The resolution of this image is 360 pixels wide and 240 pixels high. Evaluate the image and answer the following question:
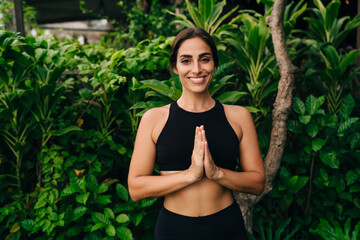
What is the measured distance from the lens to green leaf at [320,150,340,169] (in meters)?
2.47

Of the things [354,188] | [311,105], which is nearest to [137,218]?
[311,105]

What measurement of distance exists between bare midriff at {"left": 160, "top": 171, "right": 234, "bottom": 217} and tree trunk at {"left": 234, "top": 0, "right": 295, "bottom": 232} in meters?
0.86

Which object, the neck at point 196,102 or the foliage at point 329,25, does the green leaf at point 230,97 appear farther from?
the foliage at point 329,25

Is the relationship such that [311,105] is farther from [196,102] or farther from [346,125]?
[196,102]

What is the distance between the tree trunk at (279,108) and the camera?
7.66 feet

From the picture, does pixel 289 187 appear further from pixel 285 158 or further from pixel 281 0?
pixel 281 0

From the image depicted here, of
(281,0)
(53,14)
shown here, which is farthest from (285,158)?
(53,14)

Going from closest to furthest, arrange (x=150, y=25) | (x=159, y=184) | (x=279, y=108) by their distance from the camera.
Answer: (x=159, y=184)
(x=279, y=108)
(x=150, y=25)

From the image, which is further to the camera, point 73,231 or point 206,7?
point 206,7

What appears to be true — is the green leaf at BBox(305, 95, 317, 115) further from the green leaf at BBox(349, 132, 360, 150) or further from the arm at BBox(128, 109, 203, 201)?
the arm at BBox(128, 109, 203, 201)

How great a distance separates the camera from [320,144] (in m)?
2.50

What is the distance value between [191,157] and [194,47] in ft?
1.63

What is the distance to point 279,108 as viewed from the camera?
7.73ft

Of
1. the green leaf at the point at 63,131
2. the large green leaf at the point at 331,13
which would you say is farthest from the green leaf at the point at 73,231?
the large green leaf at the point at 331,13
